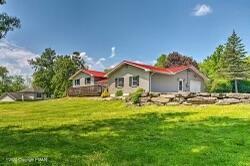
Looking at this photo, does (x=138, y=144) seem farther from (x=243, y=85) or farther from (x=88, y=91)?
(x=243, y=85)

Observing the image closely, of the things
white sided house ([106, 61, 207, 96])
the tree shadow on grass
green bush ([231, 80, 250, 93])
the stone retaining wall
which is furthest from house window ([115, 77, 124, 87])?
the tree shadow on grass

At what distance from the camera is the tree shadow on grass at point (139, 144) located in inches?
287

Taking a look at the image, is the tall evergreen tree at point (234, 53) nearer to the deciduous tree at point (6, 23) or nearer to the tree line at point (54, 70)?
the tree line at point (54, 70)

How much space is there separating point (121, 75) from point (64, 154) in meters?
29.7

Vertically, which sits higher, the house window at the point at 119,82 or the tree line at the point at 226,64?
the tree line at the point at 226,64

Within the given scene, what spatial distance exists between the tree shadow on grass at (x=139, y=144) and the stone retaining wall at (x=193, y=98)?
7.65 m

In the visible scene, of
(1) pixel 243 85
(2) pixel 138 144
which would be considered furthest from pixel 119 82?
(2) pixel 138 144

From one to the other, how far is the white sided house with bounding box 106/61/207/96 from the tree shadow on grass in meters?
21.9

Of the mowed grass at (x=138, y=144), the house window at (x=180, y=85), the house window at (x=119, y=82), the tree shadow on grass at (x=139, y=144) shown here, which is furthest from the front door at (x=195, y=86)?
the tree shadow on grass at (x=139, y=144)

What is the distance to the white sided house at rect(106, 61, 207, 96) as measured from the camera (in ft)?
113

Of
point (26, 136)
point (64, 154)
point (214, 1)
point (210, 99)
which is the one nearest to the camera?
point (64, 154)

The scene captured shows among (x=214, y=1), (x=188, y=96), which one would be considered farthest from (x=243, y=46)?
(x=188, y=96)

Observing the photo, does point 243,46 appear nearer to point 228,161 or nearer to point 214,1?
point 214,1

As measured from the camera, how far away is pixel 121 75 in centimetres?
3728
